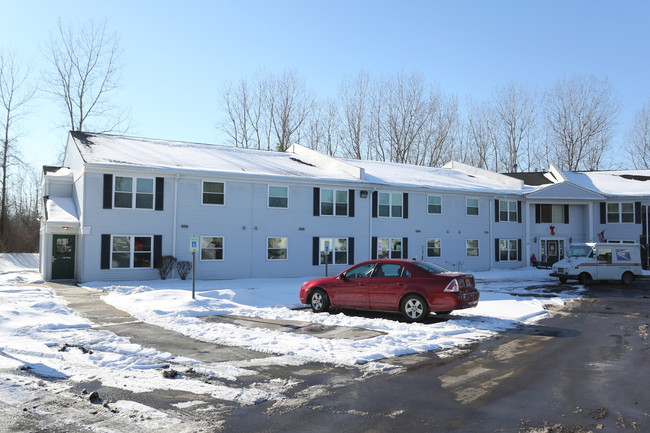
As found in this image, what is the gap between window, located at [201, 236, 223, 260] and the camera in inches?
906

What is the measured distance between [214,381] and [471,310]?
906cm

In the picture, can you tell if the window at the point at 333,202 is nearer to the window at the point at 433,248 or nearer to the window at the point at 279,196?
the window at the point at 279,196

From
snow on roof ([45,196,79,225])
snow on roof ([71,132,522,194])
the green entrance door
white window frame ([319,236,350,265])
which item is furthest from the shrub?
white window frame ([319,236,350,265])

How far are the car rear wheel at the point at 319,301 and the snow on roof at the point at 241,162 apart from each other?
11.4 metres

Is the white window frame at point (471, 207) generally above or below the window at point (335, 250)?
above

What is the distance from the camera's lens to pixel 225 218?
23.5 meters

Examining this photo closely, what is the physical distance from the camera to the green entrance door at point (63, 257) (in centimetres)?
2220

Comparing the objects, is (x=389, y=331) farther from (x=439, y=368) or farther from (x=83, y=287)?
(x=83, y=287)

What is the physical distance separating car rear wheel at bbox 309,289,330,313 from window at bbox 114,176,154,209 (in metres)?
11.4

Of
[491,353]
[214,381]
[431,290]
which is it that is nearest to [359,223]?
[431,290]

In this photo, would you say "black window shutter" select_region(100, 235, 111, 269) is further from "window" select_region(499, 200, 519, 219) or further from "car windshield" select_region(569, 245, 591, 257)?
"window" select_region(499, 200, 519, 219)

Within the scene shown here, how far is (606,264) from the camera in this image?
23.8 metres

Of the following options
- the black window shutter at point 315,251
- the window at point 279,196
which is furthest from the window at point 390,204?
the window at point 279,196

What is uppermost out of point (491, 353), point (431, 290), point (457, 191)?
point (457, 191)
